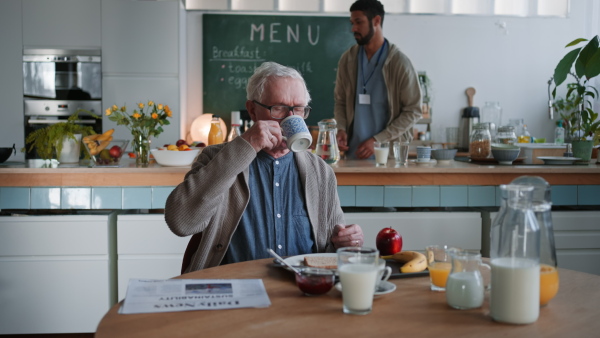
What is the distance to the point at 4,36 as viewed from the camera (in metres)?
5.16

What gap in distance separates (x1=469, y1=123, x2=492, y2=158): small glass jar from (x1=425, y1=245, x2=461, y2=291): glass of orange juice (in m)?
2.03

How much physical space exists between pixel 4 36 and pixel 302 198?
418 cm

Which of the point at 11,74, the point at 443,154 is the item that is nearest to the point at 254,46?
the point at 11,74

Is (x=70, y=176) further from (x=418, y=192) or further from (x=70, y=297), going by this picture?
(x=418, y=192)

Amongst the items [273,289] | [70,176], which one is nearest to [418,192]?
[70,176]

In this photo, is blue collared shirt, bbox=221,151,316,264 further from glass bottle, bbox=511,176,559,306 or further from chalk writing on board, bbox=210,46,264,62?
chalk writing on board, bbox=210,46,264,62

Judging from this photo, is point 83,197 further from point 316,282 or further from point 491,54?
point 491,54

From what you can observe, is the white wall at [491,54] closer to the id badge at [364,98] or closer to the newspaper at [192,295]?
the id badge at [364,98]

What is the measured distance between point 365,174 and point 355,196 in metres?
0.11

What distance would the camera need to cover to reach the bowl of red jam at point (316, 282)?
1236mm

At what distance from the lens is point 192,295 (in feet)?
4.02

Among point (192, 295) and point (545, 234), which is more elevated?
point (545, 234)

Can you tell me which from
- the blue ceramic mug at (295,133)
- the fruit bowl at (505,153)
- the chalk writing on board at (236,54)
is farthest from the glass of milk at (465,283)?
the chalk writing on board at (236,54)

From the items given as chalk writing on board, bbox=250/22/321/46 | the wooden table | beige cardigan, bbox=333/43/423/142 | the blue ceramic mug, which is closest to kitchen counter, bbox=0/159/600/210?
beige cardigan, bbox=333/43/423/142
